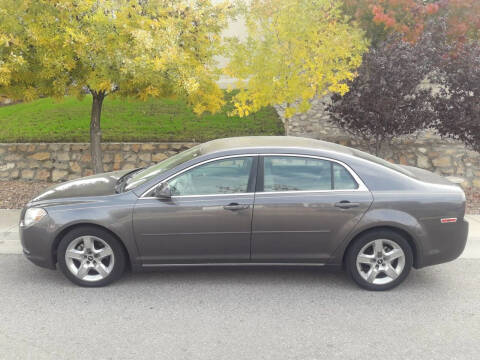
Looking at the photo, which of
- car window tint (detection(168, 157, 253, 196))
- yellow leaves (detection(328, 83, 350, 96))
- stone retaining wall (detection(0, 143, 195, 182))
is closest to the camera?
car window tint (detection(168, 157, 253, 196))

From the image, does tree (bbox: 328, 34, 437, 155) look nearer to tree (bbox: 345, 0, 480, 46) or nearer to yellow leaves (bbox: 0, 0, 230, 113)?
tree (bbox: 345, 0, 480, 46)

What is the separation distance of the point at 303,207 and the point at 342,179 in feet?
1.64

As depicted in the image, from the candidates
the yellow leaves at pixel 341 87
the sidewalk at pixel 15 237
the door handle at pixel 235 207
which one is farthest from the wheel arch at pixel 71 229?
the yellow leaves at pixel 341 87

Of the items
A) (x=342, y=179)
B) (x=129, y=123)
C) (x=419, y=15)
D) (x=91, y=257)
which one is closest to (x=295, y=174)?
(x=342, y=179)

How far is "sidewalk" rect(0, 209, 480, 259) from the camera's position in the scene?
624cm

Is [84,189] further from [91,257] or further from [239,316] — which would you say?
[239,316]

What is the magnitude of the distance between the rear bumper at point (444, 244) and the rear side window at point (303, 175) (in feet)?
3.04

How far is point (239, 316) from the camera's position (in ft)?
14.6

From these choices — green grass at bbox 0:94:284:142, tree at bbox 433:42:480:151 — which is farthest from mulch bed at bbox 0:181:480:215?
tree at bbox 433:42:480:151

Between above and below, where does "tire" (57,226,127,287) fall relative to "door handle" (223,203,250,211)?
below

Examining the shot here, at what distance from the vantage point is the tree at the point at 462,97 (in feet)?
30.5

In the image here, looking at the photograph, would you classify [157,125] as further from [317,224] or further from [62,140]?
[317,224]

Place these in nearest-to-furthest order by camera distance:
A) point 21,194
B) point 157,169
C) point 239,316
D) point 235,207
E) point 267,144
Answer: point 239,316
point 235,207
point 267,144
point 157,169
point 21,194

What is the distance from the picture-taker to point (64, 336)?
13.4ft
